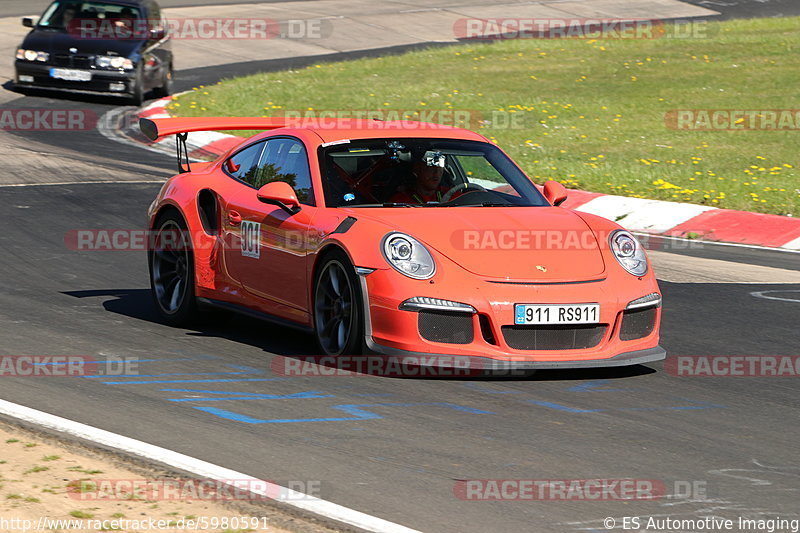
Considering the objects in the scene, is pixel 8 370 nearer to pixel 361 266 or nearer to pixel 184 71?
pixel 361 266

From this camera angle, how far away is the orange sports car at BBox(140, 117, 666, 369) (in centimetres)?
745

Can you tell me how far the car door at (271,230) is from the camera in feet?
27.1

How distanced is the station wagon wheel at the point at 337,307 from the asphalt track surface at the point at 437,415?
281 mm

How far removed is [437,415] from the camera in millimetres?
6680

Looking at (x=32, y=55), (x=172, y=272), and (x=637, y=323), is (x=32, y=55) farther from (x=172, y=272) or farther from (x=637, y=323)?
(x=637, y=323)

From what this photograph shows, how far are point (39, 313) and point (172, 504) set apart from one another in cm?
438

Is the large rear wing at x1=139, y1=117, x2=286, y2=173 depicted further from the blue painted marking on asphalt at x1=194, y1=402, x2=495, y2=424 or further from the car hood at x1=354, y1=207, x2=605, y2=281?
the blue painted marking on asphalt at x1=194, y1=402, x2=495, y2=424

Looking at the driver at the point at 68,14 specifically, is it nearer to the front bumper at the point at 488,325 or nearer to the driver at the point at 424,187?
the driver at the point at 424,187

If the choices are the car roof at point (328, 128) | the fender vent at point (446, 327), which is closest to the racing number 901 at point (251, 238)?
the car roof at point (328, 128)

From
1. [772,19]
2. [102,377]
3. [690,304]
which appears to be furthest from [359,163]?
[772,19]

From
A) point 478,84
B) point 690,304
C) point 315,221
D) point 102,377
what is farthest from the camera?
point 478,84

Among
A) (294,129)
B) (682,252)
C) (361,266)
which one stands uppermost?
(294,129)

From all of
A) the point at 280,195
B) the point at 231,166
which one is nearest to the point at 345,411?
the point at 280,195

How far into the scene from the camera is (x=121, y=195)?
48.2ft
